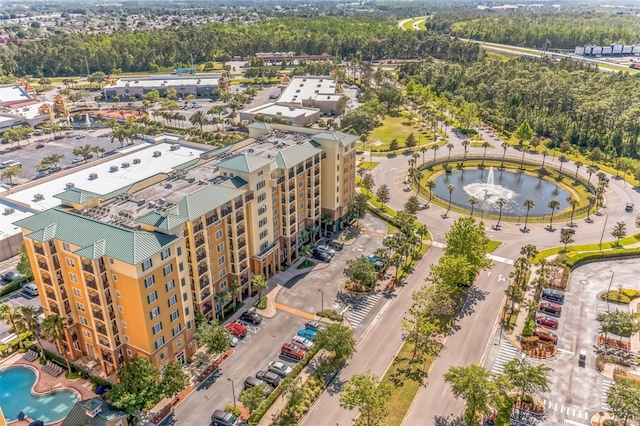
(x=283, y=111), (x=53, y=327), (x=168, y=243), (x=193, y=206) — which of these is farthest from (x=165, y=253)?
(x=283, y=111)

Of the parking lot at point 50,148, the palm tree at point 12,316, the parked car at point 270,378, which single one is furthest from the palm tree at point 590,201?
the parking lot at point 50,148

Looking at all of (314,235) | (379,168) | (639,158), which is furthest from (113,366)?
(639,158)

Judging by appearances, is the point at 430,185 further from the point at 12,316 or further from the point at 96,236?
the point at 12,316

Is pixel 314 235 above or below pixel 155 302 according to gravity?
below

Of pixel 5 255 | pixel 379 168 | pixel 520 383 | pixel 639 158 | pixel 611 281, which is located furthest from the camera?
pixel 639 158

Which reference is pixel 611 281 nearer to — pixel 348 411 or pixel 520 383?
pixel 520 383

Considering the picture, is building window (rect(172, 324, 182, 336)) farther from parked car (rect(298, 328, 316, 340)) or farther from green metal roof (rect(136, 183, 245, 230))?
parked car (rect(298, 328, 316, 340))

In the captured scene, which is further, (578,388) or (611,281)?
(611,281)
